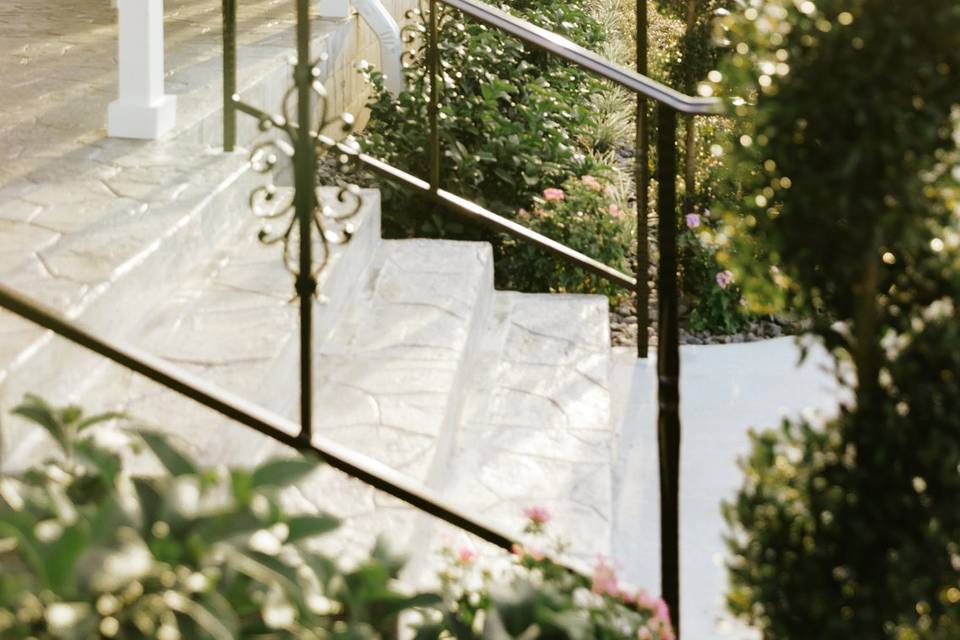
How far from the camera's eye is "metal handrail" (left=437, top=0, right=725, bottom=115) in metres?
2.88

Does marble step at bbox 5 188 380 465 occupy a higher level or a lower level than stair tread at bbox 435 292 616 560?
higher

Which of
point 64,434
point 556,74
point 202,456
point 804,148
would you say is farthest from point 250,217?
point 556,74

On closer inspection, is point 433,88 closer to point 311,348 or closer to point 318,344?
point 318,344

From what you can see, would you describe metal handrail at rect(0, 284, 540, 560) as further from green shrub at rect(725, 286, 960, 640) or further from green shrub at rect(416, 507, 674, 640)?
green shrub at rect(725, 286, 960, 640)

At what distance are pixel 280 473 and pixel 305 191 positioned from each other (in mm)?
651

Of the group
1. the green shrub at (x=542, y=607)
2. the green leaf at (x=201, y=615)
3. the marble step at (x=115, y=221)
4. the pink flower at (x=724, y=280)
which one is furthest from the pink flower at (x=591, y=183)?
the green leaf at (x=201, y=615)

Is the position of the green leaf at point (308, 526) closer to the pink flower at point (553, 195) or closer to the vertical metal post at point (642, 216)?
the vertical metal post at point (642, 216)

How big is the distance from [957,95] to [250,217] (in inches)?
115

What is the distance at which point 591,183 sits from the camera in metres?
6.38

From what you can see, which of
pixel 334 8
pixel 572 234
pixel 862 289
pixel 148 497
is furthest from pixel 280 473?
pixel 334 8

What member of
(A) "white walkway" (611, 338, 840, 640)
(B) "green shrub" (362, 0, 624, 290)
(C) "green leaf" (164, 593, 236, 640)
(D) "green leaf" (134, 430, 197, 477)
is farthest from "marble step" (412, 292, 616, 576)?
(C) "green leaf" (164, 593, 236, 640)

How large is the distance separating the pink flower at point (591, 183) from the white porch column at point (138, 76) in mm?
2415

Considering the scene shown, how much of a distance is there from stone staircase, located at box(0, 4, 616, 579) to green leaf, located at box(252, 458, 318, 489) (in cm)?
77

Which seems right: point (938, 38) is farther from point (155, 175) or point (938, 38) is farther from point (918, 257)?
point (155, 175)
